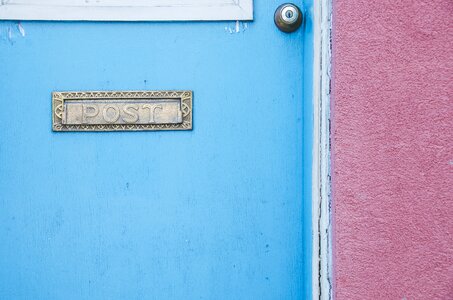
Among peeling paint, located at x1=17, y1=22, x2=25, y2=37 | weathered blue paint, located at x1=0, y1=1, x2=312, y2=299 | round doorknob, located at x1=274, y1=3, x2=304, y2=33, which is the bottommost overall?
weathered blue paint, located at x1=0, y1=1, x2=312, y2=299

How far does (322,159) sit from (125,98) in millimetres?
621

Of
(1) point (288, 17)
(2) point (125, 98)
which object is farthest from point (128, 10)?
(1) point (288, 17)

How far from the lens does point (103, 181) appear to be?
4.78 feet

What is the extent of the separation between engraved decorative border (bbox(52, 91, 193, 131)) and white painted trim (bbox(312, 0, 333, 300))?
0.39 meters

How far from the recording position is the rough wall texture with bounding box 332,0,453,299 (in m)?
1.29

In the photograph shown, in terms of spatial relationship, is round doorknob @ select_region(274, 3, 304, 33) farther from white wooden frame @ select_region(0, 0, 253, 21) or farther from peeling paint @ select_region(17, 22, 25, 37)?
peeling paint @ select_region(17, 22, 25, 37)

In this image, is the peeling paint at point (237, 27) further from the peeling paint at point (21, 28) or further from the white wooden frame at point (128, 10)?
the peeling paint at point (21, 28)

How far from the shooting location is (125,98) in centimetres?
144

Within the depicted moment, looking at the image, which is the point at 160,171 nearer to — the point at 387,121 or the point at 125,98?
the point at 125,98

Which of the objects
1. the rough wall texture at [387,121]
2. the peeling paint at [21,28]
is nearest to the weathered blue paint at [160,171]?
the peeling paint at [21,28]

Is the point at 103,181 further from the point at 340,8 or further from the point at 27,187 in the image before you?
the point at 340,8

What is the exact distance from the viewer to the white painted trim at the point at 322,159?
1.31m

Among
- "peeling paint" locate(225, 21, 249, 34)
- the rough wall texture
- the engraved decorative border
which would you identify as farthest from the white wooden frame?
the rough wall texture

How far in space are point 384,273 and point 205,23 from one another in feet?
2.96
